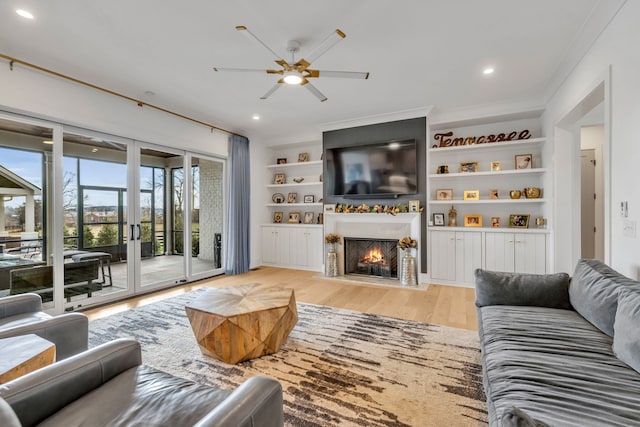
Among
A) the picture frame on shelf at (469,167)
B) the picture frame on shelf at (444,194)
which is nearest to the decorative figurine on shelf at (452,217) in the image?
the picture frame on shelf at (444,194)

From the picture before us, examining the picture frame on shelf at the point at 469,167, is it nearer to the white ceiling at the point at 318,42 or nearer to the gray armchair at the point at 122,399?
the white ceiling at the point at 318,42

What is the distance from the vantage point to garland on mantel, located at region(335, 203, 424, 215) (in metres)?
4.82

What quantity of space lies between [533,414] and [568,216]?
143 inches

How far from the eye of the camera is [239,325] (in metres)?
2.20

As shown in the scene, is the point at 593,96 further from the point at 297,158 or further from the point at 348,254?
the point at 297,158

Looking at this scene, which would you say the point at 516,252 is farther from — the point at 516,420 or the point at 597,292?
the point at 516,420

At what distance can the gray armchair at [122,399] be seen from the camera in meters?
0.99

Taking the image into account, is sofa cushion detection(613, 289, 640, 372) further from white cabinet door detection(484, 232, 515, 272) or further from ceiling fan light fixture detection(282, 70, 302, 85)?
white cabinet door detection(484, 232, 515, 272)

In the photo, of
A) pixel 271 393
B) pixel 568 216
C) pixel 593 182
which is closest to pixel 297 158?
pixel 568 216

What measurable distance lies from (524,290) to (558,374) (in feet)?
3.51

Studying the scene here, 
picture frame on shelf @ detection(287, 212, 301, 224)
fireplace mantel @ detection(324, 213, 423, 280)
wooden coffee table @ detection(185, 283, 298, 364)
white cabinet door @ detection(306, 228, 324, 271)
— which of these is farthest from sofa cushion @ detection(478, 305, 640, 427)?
picture frame on shelf @ detection(287, 212, 301, 224)

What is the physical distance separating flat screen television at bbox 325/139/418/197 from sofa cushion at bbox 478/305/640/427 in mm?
3130

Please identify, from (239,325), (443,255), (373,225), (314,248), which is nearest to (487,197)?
(443,255)

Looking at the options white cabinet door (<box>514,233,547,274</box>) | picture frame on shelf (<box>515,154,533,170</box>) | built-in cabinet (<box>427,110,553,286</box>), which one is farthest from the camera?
picture frame on shelf (<box>515,154,533,170</box>)
